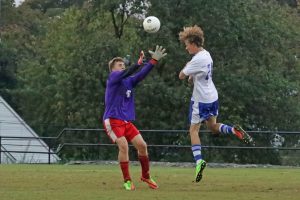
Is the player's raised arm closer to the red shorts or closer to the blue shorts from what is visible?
the red shorts

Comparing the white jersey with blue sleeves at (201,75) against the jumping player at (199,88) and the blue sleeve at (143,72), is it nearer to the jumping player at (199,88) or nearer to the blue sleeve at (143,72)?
the jumping player at (199,88)

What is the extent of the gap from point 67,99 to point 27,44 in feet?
67.8

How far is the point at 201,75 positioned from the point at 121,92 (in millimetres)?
1341

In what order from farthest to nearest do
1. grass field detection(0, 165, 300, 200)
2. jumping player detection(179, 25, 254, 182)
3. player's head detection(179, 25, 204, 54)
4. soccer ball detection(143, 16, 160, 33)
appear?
soccer ball detection(143, 16, 160, 33)
player's head detection(179, 25, 204, 54)
jumping player detection(179, 25, 254, 182)
grass field detection(0, 165, 300, 200)

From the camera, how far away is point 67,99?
158ft

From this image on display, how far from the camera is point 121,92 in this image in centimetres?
1374

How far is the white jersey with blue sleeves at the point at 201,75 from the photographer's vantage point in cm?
1383

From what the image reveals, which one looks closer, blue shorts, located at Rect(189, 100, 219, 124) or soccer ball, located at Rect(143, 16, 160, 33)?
blue shorts, located at Rect(189, 100, 219, 124)

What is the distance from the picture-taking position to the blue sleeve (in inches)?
535

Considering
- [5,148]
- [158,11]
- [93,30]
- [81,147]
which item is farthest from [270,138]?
[93,30]

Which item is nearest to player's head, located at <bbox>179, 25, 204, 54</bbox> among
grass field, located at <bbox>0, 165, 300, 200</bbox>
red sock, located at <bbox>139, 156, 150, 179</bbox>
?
red sock, located at <bbox>139, 156, 150, 179</bbox>

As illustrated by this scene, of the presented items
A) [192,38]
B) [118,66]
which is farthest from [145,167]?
[192,38]

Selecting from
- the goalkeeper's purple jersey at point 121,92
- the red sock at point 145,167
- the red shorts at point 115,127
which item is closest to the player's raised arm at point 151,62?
the goalkeeper's purple jersey at point 121,92

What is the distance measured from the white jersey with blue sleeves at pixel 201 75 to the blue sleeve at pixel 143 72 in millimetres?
578
